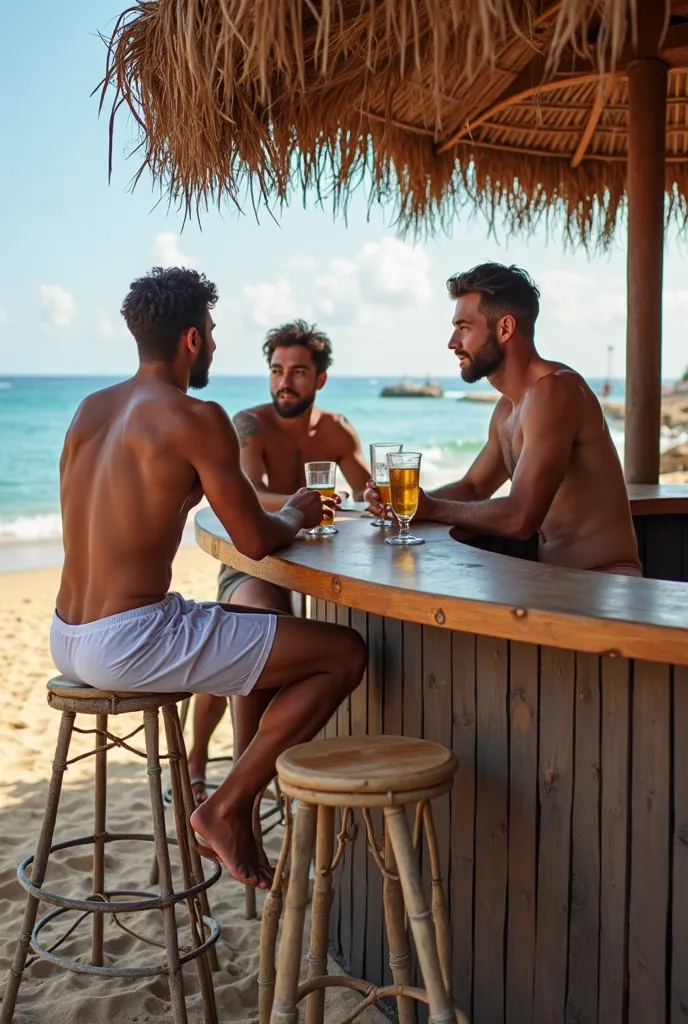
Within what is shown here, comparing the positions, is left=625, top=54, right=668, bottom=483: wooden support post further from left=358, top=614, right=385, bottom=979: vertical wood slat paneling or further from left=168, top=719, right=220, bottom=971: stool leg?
left=168, top=719, right=220, bottom=971: stool leg

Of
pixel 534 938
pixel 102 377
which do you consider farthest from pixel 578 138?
pixel 102 377

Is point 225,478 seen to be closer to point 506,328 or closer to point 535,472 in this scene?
point 535,472

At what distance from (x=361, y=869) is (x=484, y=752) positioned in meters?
0.75

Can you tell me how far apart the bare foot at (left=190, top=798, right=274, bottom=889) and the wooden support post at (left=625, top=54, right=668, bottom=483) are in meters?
2.60

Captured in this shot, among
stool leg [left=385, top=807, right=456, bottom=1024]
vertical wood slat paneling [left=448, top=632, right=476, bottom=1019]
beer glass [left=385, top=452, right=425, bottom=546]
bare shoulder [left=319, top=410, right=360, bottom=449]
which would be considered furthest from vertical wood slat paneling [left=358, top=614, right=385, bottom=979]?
bare shoulder [left=319, top=410, right=360, bottom=449]

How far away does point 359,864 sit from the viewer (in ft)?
9.07

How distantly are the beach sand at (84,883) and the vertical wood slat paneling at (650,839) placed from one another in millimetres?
912

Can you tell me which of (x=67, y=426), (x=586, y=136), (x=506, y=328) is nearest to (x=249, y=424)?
(x=506, y=328)

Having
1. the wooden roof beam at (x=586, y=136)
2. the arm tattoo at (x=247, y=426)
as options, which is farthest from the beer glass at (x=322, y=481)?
the wooden roof beam at (x=586, y=136)

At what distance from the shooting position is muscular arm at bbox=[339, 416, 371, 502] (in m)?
4.66

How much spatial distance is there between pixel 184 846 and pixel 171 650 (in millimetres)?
596

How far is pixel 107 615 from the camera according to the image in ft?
8.11

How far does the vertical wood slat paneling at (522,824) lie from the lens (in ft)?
6.81

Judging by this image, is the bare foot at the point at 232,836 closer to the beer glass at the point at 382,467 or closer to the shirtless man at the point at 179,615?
Answer: the shirtless man at the point at 179,615
